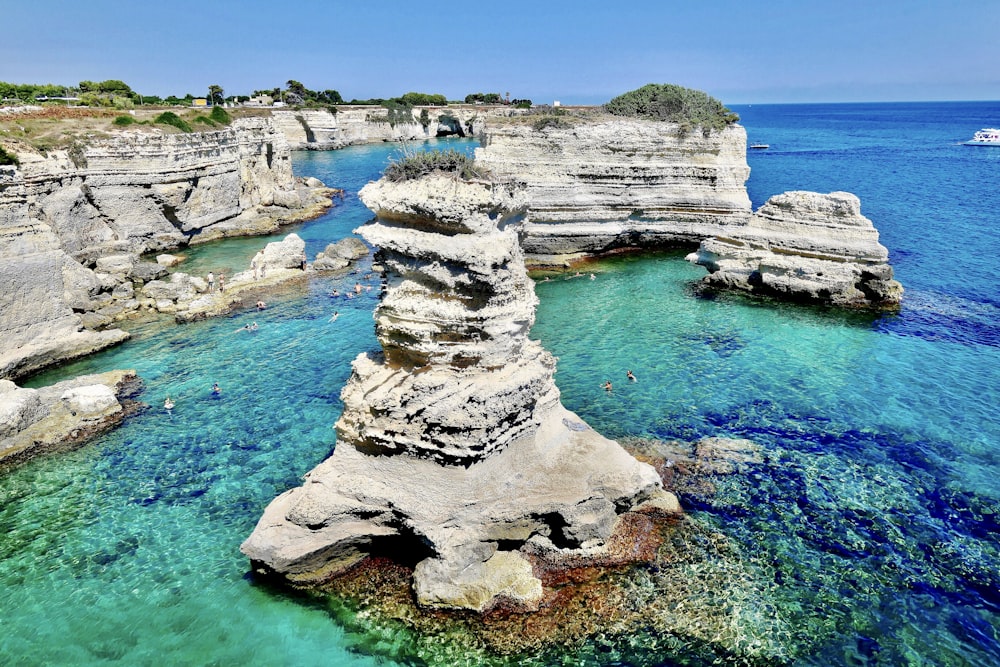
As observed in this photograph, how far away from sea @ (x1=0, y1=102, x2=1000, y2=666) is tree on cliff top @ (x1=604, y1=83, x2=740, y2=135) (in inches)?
359

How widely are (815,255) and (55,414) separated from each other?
27.5m

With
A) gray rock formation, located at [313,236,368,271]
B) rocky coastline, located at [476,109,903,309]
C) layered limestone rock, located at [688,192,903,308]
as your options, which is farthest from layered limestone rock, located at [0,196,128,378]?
layered limestone rock, located at [688,192,903,308]

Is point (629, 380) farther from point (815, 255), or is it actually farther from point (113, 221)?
point (113, 221)

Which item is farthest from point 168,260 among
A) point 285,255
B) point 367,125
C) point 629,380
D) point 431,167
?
point 367,125

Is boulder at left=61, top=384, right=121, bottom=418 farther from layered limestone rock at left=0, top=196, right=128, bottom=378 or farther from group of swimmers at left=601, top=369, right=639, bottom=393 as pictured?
group of swimmers at left=601, top=369, right=639, bottom=393

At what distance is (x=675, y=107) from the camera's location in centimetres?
3325

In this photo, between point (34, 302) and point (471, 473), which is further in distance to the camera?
point (34, 302)

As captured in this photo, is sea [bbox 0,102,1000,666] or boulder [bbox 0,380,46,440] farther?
boulder [bbox 0,380,46,440]

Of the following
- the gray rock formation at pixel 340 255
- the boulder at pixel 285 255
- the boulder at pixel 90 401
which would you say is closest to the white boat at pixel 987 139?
→ the gray rock formation at pixel 340 255

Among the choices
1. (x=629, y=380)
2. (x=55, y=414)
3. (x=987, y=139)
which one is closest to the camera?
(x=55, y=414)

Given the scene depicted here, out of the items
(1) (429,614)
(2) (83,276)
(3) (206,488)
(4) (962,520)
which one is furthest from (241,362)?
(4) (962,520)

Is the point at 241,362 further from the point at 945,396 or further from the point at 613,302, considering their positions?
the point at 945,396

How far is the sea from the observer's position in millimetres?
9586

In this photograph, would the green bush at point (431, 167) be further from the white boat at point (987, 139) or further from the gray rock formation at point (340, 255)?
the white boat at point (987, 139)
